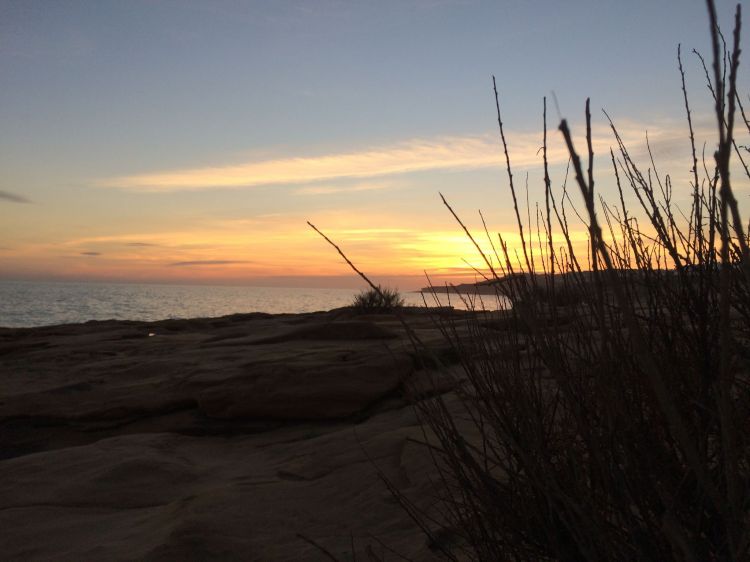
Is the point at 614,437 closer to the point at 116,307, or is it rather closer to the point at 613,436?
the point at 613,436

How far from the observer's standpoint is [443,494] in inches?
104

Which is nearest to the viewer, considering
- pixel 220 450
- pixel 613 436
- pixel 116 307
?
pixel 613 436

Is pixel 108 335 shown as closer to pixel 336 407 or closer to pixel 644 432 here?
pixel 336 407

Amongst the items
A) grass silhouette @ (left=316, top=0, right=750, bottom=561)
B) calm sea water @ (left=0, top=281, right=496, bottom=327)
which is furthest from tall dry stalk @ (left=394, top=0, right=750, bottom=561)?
calm sea water @ (left=0, top=281, right=496, bottom=327)

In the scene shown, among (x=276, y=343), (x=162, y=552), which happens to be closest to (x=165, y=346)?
(x=276, y=343)

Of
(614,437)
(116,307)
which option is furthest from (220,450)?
(116,307)

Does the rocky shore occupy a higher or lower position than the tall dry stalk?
lower

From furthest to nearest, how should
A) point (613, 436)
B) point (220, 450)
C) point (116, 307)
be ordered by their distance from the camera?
point (116, 307)
point (220, 450)
point (613, 436)

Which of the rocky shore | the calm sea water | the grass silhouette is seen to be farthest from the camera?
the calm sea water

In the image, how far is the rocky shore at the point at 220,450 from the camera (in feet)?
8.49

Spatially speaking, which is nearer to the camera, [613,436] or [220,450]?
[613,436]

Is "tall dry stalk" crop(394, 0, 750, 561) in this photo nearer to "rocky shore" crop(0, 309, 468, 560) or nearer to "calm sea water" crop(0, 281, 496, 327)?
"rocky shore" crop(0, 309, 468, 560)

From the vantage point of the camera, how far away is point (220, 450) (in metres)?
4.27

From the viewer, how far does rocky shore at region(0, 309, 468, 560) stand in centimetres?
259
